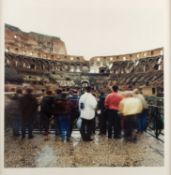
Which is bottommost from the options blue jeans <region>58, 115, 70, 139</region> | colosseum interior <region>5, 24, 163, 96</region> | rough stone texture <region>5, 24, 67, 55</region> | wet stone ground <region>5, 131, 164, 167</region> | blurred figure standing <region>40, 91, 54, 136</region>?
wet stone ground <region>5, 131, 164, 167</region>

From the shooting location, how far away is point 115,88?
1.53 m

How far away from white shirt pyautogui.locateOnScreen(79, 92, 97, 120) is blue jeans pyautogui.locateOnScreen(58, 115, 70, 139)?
73 millimetres

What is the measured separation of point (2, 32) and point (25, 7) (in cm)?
16

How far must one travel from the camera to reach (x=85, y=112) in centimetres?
152

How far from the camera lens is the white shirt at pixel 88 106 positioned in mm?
1516

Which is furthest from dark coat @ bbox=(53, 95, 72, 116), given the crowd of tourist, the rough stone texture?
the rough stone texture

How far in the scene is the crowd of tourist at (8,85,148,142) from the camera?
150 centimetres

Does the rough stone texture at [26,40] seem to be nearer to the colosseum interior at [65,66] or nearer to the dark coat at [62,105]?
the colosseum interior at [65,66]

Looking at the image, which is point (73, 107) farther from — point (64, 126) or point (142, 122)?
point (142, 122)

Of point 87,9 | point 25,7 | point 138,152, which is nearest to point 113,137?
point 138,152

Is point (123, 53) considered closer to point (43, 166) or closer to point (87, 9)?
point (87, 9)

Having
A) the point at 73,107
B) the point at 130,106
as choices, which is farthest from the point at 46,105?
the point at 130,106

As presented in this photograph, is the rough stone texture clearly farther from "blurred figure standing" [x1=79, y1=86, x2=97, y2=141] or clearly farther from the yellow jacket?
the yellow jacket

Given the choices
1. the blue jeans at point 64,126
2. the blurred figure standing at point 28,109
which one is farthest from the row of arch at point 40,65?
the blue jeans at point 64,126
